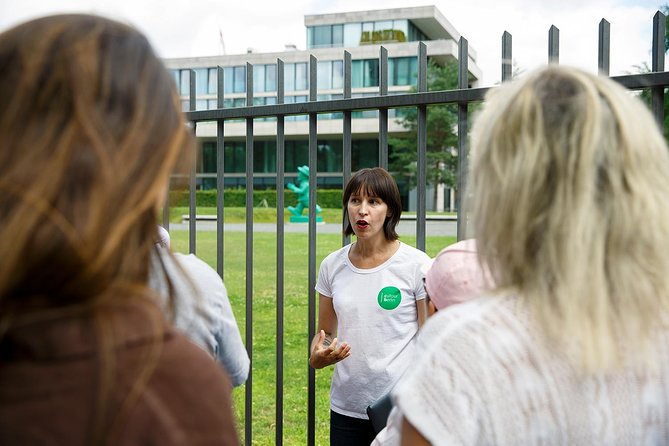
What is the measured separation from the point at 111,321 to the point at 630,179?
0.89 m

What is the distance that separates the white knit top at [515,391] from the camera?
45.5 inches

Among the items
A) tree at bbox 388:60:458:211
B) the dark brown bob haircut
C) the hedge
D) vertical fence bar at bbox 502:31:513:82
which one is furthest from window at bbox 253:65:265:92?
vertical fence bar at bbox 502:31:513:82

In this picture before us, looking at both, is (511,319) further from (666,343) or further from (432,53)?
(432,53)

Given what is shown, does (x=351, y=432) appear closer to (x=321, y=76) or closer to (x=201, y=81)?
(x=321, y=76)

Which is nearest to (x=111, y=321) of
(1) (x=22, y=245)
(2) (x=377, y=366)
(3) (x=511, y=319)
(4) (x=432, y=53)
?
(1) (x=22, y=245)

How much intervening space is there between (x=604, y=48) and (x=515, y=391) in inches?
70.4

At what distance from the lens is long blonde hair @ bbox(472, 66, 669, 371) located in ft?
3.75

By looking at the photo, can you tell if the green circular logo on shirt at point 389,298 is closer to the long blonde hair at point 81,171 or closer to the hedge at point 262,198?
the long blonde hair at point 81,171

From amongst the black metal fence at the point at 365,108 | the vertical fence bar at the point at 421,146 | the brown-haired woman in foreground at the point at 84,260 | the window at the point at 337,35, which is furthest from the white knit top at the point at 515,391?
the window at the point at 337,35

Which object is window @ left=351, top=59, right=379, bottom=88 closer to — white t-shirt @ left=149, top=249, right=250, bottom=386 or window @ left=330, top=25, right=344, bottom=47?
window @ left=330, top=25, right=344, bottom=47

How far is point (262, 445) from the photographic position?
14.6 feet

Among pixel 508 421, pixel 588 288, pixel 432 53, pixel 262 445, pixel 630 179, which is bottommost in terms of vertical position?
pixel 262 445

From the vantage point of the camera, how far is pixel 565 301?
3.72ft

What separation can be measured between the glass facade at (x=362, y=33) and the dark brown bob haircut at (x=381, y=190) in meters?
45.5
